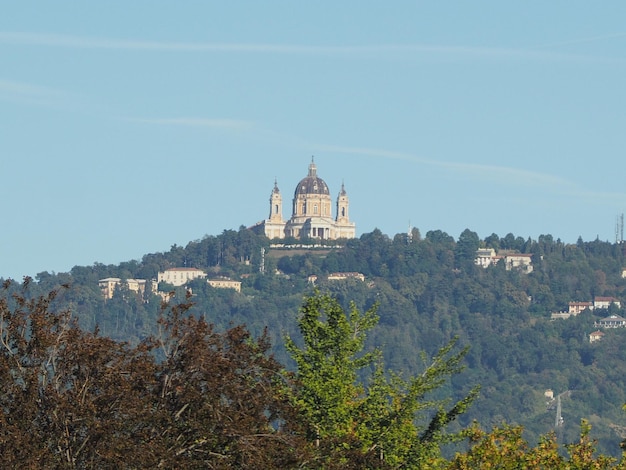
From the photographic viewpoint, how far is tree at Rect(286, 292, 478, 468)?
3353 cm

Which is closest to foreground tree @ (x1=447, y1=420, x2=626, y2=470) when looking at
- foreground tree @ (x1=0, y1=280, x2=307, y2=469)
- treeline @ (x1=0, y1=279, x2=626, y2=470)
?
treeline @ (x1=0, y1=279, x2=626, y2=470)

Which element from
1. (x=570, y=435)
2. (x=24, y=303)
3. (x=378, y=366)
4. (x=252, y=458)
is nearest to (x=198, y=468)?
(x=252, y=458)

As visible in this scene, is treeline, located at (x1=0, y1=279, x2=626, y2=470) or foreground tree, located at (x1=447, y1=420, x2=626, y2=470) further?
foreground tree, located at (x1=447, y1=420, x2=626, y2=470)

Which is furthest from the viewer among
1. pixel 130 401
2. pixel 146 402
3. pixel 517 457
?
pixel 517 457

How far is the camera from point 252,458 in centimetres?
2792

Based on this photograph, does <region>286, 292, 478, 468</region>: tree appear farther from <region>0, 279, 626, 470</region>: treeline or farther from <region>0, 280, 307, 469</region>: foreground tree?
<region>0, 280, 307, 469</region>: foreground tree

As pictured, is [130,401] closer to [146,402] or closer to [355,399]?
[146,402]

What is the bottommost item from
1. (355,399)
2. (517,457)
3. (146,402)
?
(517,457)

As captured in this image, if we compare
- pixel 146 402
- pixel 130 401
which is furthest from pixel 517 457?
pixel 130 401

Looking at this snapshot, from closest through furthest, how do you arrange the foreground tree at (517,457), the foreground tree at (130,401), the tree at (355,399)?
the foreground tree at (130,401) → the tree at (355,399) → the foreground tree at (517,457)

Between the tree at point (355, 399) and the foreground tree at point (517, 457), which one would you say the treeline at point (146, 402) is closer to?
the tree at point (355, 399)

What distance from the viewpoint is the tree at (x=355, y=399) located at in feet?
110

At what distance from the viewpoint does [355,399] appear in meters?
35.6

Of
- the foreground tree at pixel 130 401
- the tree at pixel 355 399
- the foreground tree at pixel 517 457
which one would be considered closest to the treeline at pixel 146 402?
the foreground tree at pixel 130 401
